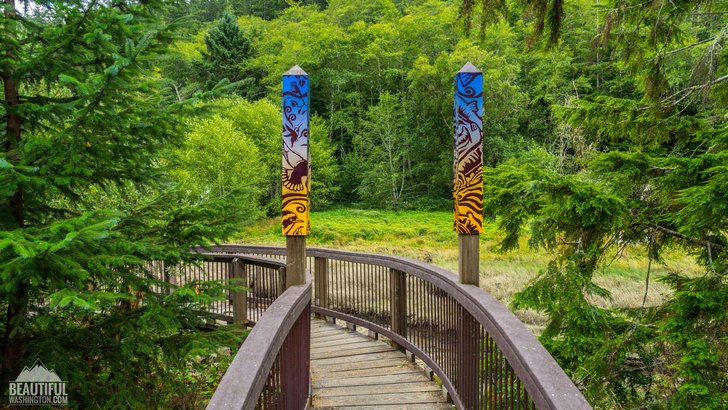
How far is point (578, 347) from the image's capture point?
3699 mm

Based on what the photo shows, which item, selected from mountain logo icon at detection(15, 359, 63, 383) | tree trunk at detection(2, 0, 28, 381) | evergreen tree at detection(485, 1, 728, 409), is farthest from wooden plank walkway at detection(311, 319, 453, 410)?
tree trunk at detection(2, 0, 28, 381)

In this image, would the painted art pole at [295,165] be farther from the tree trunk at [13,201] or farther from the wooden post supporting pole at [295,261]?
the tree trunk at [13,201]

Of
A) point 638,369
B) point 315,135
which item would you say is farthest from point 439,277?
point 315,135

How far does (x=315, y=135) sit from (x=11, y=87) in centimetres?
2650

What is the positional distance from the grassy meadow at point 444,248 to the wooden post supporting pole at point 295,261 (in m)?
6.40

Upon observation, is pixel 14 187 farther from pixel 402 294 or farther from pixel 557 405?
pixel 402 294

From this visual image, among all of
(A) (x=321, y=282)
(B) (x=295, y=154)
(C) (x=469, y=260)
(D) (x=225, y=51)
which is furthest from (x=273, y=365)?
(D) (x=225, y=51)

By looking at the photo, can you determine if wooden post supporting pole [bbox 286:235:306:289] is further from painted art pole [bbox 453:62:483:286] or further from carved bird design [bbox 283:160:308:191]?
painted art pole [bbox 453:62:483:286]

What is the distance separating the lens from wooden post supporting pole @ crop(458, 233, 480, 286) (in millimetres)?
3422

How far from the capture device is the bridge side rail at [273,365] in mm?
1707

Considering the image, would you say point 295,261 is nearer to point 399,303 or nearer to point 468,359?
point 468,359

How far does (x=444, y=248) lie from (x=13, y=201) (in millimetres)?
17598

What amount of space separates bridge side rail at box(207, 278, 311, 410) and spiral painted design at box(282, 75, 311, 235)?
552mm

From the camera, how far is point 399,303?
514 centimetres
